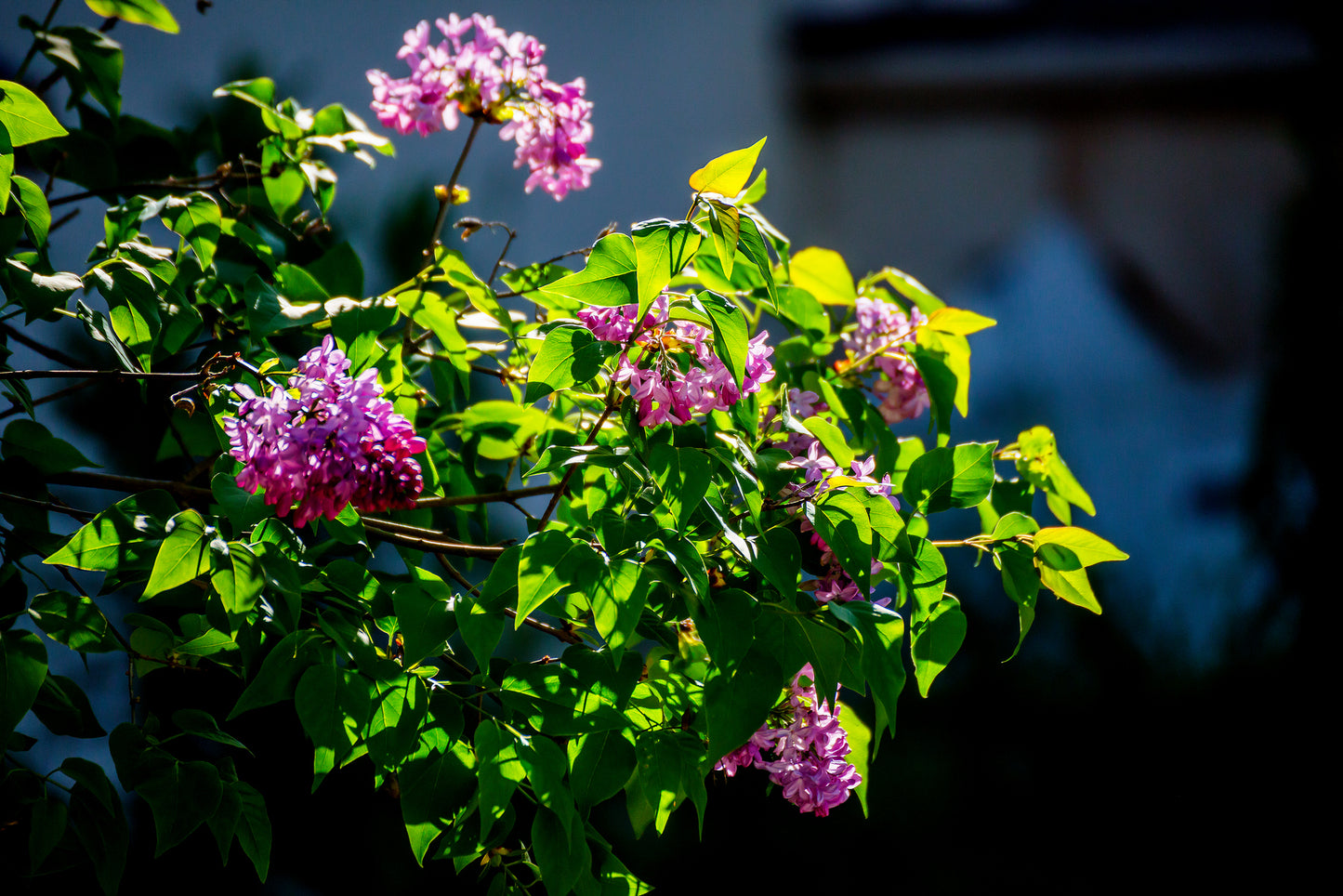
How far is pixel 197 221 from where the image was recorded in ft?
2.18

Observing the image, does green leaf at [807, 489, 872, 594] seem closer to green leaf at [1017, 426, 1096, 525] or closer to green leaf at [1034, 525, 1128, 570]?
green leaf at [1034, 525, 1128, 570]

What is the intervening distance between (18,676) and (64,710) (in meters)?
0.08

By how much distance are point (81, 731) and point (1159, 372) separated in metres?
2.14

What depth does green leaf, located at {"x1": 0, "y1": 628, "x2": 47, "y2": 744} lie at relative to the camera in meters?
0.46

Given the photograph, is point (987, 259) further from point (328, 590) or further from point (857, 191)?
point (328, 590)

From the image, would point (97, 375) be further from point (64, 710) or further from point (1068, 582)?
point (1068, 582)

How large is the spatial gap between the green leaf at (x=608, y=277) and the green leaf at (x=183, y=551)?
198 mm

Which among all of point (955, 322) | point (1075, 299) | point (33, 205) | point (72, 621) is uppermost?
point (1075, 299)

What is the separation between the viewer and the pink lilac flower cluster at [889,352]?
2.49 feet

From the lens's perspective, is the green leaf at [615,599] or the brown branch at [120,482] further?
the brown branch at [120,482]

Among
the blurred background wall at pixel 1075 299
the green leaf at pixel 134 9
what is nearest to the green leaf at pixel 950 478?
the green leaf at pixel 134 9

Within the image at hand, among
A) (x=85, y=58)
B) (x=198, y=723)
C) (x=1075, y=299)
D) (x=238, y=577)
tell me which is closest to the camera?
(x=238, y=577)

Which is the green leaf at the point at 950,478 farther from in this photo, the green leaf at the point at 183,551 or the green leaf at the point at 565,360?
the green leaf at the point at 183,551

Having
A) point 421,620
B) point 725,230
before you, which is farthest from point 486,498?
point 725,230
